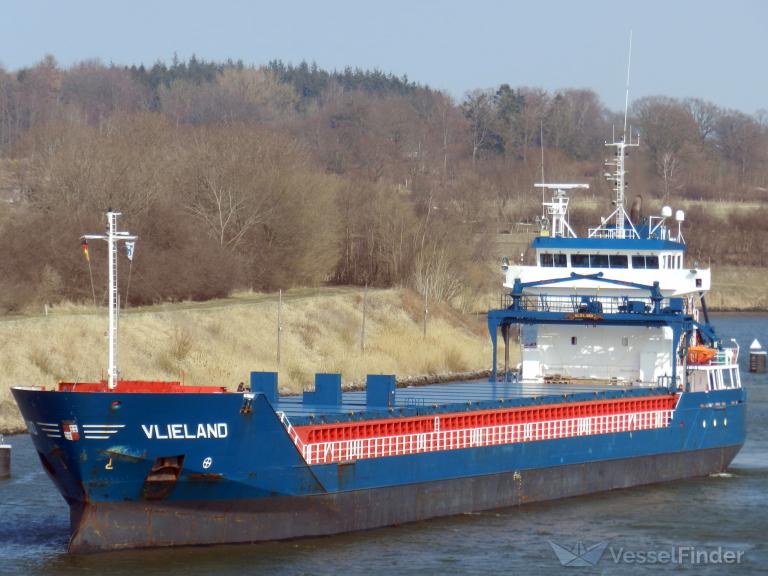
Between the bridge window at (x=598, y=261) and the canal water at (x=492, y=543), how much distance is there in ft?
20.9

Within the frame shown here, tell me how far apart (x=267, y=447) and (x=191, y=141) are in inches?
2332

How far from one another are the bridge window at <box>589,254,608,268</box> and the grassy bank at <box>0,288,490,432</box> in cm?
1544

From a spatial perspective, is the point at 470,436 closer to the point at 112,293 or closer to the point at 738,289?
the point at 112,293

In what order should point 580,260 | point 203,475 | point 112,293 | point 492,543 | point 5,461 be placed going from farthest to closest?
point 580,260, point 5,461, point 492,543, point 203,475, point 112,293

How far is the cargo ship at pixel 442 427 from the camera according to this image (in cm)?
2523

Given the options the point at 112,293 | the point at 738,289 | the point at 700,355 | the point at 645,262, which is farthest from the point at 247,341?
the point at 738,289

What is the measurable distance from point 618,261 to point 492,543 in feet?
40.7

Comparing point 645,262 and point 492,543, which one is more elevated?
point 645,262

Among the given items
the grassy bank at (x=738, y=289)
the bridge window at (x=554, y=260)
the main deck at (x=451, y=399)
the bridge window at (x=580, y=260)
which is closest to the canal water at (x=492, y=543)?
the main deck at (x=451, y=399)

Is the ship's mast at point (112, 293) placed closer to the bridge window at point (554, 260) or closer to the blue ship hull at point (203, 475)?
the blue ship hull at point (203, 475)

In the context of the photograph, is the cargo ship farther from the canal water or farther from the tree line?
the tree line

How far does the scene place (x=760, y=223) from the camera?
122750 millimetres

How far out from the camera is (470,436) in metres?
30.8

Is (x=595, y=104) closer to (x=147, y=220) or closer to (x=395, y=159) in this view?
(x=395, y=159)
